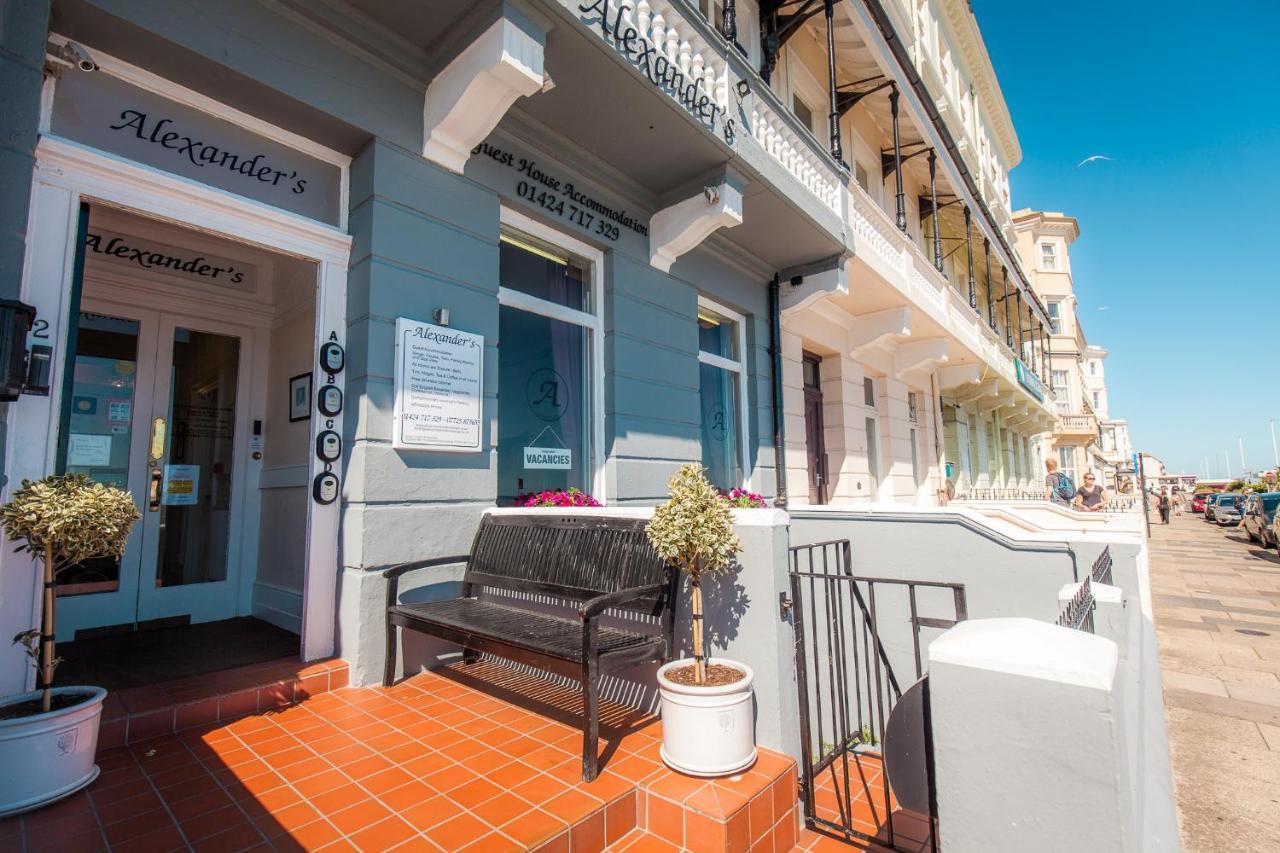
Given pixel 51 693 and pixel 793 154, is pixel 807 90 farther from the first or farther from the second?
pixel 51 693

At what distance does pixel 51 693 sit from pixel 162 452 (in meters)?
2.84

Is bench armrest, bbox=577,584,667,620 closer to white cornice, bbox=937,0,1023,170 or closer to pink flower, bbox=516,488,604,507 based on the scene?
pink flower, bbox=516,488,604,507

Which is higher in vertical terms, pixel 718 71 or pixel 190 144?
pixel 718 71

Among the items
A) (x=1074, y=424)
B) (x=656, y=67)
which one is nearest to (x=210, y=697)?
(x=656, y=67)

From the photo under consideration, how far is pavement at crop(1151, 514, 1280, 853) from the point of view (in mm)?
3715

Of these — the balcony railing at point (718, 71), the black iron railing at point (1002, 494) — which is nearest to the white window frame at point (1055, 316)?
the black iron railing at point (1002, 494)

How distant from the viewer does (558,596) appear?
3.40 metres

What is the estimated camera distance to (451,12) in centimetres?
373

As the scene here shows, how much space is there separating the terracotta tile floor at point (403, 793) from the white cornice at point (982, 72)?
16.0 meters

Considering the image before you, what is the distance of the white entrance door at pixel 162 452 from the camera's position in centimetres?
436

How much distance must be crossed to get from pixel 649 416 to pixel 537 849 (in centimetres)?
407

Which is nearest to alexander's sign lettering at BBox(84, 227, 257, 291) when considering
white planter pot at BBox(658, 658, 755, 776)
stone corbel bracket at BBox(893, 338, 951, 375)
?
white planter pot at BBox(658, 658, 755, 776)

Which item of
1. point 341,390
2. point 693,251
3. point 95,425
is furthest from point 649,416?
point 95,425

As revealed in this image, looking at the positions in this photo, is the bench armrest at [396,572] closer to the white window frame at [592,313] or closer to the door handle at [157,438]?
the white window frame at [592,313]
